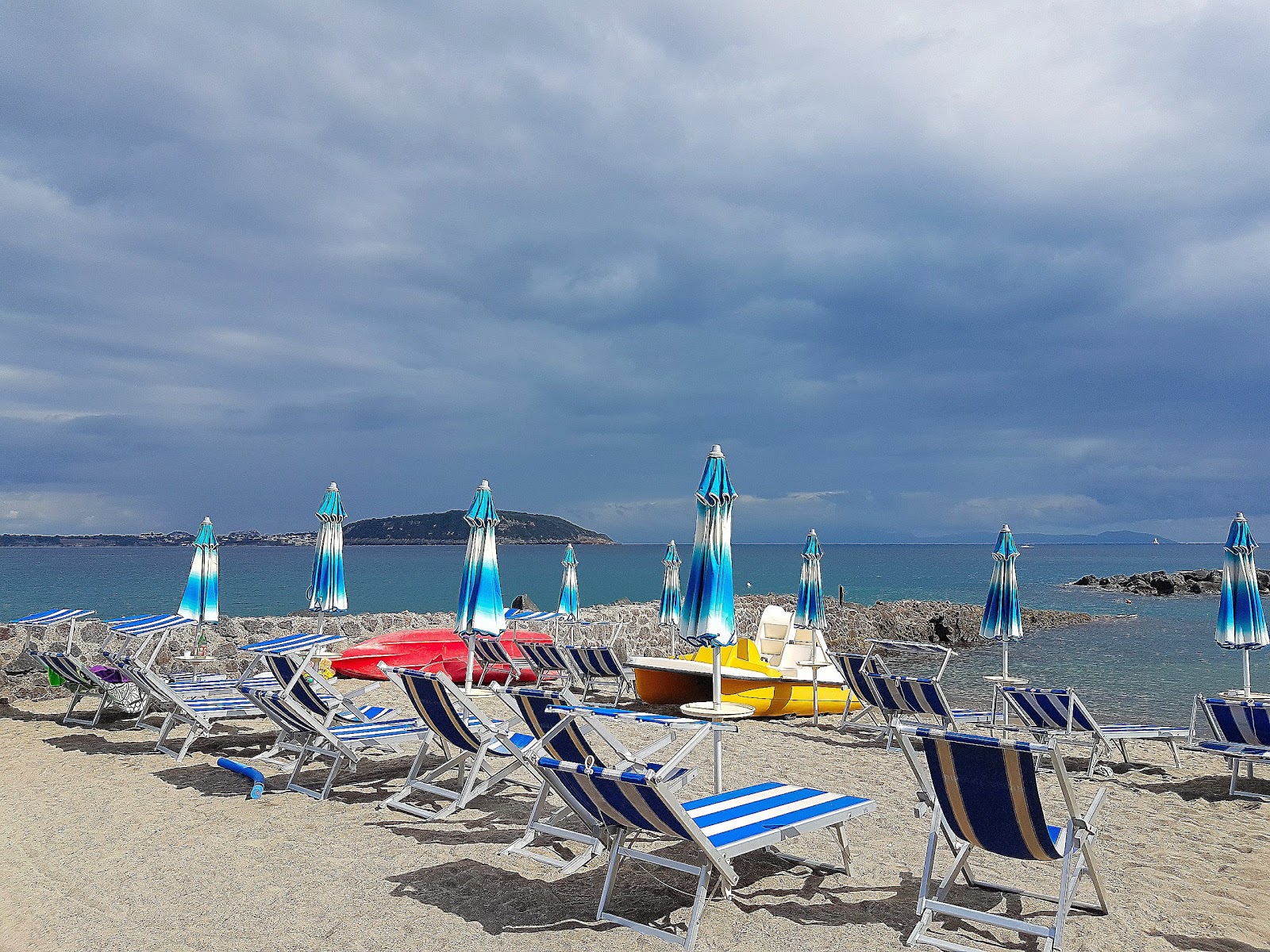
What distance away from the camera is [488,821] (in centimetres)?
522

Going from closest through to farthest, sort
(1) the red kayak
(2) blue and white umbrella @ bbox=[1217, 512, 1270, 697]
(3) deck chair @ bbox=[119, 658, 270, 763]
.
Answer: (3) deck chair @ bbox=[119, 658, 270, 763]
(2) blue and white umbrella @ bbox=[1217, 512, 1270, 697]
(1) the red kayak

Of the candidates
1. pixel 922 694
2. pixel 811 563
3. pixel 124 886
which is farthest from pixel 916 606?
pixel 124 886

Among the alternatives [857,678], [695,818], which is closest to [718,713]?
[695,818]

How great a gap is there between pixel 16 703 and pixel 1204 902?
421 inches

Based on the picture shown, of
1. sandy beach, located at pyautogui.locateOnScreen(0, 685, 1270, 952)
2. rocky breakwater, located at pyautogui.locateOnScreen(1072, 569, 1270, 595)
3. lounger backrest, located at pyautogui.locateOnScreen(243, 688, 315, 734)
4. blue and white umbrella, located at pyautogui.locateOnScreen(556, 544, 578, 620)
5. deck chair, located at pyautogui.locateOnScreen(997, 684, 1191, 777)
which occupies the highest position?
rocky breakwater, located at pyautogui.locateOnScreen(1072, 569, 1270, 595)

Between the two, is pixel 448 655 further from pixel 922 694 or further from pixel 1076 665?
pixel 1076 665

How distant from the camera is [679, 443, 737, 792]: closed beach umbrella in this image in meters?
6.27

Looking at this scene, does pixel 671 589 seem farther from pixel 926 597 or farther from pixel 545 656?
pixel 926 597

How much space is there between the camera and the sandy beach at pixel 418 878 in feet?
12.0

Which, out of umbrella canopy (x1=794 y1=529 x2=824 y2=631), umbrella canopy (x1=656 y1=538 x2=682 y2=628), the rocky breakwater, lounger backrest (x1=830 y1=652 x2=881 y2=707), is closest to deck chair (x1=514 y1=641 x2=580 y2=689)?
umbrella canopy (x1=794 y1=529 x2=824 y2=631)

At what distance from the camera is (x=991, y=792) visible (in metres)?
3.62

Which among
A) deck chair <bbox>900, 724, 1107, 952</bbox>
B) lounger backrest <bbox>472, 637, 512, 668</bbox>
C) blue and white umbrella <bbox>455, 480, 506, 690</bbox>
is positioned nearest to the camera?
deck chair <bbox>900, 724, 1107, 952</bbox>

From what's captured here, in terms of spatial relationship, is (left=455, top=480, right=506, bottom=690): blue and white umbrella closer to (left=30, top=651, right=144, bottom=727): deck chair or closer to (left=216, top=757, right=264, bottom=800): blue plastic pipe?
(left=216, top=757, right=264, bottom=800): blue plastic pipe

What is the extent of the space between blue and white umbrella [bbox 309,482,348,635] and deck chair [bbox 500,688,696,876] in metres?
6.64
